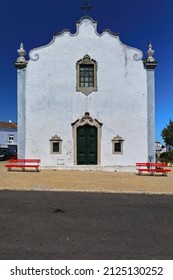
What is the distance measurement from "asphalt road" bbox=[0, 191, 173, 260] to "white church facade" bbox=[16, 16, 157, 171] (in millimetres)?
7360

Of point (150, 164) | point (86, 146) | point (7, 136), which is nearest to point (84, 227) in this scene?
point (150, 164)

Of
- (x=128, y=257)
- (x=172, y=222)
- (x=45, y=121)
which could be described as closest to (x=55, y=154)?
(x=45, y=121)

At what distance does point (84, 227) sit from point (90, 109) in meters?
10.9

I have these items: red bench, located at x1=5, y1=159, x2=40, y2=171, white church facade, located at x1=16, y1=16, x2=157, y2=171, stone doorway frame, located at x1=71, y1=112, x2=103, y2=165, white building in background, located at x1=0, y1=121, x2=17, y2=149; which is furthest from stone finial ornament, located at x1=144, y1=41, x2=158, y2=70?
white building in background, located at x1=0, y1=121, x2=17, y2=149

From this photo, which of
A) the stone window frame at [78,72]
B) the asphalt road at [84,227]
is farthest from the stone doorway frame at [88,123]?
the asphalt road at [84,227]

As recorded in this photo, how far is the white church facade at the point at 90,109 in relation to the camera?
15.6 meters

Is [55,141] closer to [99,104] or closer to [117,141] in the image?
[99,104]

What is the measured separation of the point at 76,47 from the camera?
1586cm

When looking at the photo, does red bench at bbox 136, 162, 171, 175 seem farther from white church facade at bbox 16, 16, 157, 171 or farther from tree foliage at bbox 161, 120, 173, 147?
tree foliage at bbox 161, 120, 173, 147

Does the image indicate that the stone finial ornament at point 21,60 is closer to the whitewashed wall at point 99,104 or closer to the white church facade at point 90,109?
the white church facade at point 90,109

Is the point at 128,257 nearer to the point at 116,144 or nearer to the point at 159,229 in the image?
the point at 159,229

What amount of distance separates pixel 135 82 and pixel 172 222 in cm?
1116

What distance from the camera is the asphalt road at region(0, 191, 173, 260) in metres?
4.08

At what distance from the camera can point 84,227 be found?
17.4 ft
